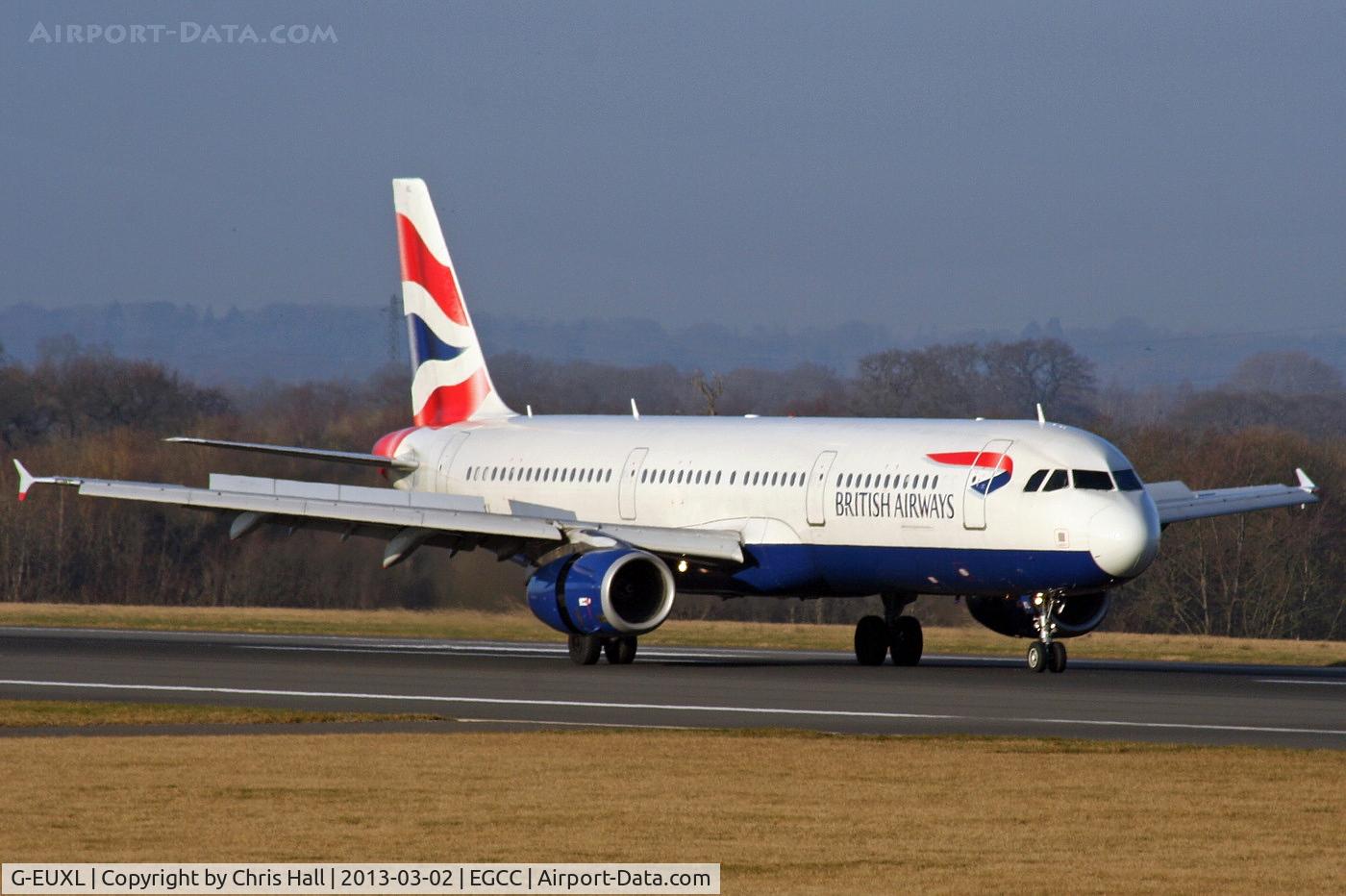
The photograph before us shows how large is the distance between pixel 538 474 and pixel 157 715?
16.6 m

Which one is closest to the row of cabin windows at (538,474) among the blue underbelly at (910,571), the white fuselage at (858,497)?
the white fuselage at (858,497)

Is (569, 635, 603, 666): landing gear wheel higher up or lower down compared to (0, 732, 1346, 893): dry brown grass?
higher up

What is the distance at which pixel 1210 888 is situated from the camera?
13953mm

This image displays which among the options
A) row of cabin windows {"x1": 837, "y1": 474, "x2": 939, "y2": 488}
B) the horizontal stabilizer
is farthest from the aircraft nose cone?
the horizontal stabilizer

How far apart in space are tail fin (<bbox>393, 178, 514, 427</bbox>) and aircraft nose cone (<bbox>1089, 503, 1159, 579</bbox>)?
51.9 feet

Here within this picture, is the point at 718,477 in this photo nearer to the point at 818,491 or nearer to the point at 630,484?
the point at 630,484

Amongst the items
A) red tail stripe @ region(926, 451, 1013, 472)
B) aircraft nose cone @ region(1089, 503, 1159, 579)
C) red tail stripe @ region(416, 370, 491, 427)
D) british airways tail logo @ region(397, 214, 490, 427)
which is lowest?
aircraft nose cone @ region(1089, 503, 1159, 579)

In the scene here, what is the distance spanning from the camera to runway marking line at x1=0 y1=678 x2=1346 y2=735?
24.9m

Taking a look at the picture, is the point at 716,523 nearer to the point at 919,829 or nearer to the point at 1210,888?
the point at 919,829

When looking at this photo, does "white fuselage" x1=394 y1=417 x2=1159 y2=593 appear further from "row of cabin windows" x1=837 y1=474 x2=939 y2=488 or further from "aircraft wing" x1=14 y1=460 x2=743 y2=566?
"aircraft wing" x1=14 y1=460 x2=743 y2=566

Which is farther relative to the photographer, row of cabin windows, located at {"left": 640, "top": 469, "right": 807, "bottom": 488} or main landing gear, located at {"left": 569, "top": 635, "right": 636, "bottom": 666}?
row of cabin windows, located at {"left": 640, "top": 469, "right": 807, "bottom": 488}

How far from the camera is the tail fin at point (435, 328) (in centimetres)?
4572

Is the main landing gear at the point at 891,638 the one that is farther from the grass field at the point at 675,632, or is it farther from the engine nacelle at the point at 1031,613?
the grass field at the point at 675,632

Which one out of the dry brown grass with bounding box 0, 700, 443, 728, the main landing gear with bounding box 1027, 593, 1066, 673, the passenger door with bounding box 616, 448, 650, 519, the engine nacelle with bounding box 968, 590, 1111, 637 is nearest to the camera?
the dry brown grass with bounding box 0, 700, 443, 728
